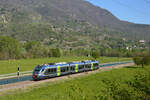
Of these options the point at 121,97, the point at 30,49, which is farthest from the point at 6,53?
the point at 121,97

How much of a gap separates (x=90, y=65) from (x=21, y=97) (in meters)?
39.7

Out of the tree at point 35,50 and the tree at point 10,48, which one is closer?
the tree at point 10,48

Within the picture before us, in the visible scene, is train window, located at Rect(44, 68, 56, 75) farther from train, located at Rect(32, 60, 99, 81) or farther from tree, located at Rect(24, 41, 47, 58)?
tree, located at Rect(24, 41, 47, 58)

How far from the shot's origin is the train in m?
42.2

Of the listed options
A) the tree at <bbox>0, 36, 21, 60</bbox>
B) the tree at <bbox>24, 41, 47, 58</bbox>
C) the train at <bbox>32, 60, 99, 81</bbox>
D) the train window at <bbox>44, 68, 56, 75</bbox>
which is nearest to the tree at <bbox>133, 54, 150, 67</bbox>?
the train at <bbox>32, 60, 99, 81</bbox>

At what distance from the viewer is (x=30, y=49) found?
155 meters

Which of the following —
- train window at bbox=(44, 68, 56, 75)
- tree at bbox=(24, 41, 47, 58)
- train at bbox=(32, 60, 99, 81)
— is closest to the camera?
train at bbox=(32, 60, 99, 81)

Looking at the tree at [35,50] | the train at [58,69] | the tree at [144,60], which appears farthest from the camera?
the tree at [35,50]

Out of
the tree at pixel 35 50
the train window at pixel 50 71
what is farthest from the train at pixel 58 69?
the tree at pixel 35 50

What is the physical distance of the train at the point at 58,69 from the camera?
4222cm

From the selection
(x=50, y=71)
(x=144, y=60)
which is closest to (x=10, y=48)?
(x=144, y=60)

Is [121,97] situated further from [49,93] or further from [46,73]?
[46,73]

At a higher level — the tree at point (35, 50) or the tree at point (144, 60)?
the tree at point (35, 50)

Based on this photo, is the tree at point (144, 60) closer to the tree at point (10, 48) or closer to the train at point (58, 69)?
the train at point (58, 69)
